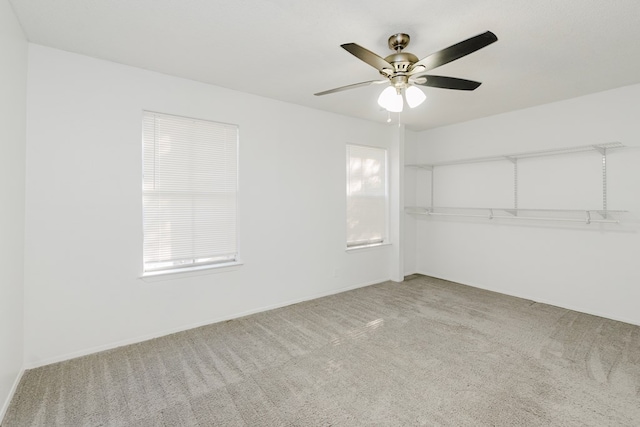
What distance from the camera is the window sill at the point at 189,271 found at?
2913 millimetres

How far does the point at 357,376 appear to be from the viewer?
2.32 metres

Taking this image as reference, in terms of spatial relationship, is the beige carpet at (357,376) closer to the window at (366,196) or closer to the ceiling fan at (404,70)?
the window at (366,196)

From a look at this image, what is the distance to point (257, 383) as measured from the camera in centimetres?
223

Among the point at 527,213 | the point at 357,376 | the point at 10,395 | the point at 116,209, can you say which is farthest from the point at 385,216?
the point at 10,395

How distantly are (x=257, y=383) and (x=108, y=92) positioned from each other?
2.74 metres

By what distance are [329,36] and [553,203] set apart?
3512 mm

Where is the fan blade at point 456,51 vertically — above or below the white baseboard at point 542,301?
above

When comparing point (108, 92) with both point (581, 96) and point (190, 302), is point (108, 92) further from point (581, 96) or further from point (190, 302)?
point (581, 96)

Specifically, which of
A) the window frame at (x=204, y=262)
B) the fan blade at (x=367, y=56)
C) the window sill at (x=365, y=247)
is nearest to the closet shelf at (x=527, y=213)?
the window sill at (x=365, y=247)

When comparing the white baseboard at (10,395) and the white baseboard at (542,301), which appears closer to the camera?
the white baseboard at (10,395)

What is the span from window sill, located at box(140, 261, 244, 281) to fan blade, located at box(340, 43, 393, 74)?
247 cm

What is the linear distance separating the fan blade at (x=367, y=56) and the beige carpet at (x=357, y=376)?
221 centimetres

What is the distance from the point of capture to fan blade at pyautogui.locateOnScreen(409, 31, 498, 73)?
1.59 metres

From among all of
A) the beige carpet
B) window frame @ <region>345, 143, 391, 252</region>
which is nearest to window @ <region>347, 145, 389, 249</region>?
window frame @ <region>345, 143, 391, 252</region>
